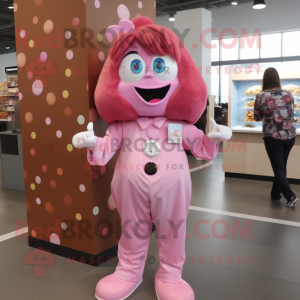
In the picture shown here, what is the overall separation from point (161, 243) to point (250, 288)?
0.67 m

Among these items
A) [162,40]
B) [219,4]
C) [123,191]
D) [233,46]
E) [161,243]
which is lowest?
[161,243]

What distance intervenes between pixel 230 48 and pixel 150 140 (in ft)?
40.3

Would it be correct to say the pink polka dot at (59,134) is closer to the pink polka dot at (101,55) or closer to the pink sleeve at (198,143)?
the pink polka dot at (101,55)

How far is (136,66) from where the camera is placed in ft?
7.14

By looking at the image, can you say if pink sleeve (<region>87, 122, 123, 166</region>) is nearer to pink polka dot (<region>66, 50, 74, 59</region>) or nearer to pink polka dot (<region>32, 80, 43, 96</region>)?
pink polka dot (<region>66, 50, 74, 59</region>)

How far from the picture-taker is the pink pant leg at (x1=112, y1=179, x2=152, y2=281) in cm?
221

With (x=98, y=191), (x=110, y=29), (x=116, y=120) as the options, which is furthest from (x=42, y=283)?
(x=110, y=29)

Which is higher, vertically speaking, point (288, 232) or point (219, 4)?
point (219, 4)

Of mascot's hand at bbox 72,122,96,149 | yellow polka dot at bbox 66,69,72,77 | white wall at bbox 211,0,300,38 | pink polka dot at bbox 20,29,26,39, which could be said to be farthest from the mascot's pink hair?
white wall at bbox 211,0,300,38

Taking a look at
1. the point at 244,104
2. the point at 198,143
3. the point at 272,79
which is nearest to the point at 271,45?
the point at 244,104

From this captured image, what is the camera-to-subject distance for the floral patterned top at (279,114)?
13.5 feet

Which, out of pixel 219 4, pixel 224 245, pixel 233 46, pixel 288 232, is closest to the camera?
pixel 224 245

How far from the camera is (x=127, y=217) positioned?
2.27m

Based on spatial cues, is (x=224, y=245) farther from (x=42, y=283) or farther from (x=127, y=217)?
(x=42, y=283)
